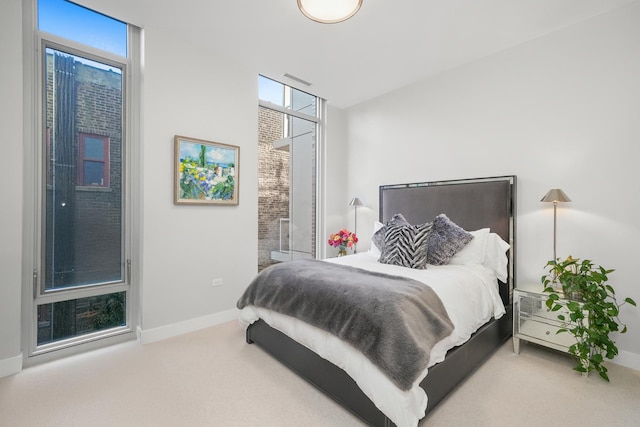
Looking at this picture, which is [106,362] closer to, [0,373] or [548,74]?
[0,373]

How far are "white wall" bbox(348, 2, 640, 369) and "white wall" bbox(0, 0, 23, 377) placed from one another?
402 cm

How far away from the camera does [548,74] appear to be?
9.22ft

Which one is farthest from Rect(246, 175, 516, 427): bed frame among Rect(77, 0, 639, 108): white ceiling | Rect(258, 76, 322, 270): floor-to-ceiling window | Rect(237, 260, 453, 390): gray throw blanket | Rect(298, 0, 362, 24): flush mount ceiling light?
Rect(298, 0, 362, 24): flush mount ceiling light

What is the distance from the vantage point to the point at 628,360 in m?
2.36

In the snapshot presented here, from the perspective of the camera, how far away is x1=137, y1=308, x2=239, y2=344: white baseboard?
280cm

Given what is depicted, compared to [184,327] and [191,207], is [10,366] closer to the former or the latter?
[184,327]

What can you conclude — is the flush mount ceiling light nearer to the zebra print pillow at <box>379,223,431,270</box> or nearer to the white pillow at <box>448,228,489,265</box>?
the zebra print pillow at <box>379,223,431,270</box>

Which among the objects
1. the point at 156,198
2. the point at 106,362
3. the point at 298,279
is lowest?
the point at 106,362

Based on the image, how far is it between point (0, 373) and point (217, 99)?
3.03 m

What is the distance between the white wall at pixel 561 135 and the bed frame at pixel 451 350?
17 centimetres

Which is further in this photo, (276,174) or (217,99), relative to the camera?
(276,174)

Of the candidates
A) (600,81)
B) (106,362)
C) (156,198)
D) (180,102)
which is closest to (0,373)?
(106,362)

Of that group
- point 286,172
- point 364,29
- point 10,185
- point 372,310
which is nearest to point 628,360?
point 372,310

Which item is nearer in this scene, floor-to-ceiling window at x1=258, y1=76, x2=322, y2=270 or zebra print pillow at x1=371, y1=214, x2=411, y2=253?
zebra print pillow at x1=371, y1=214, x2=411, y2=253
